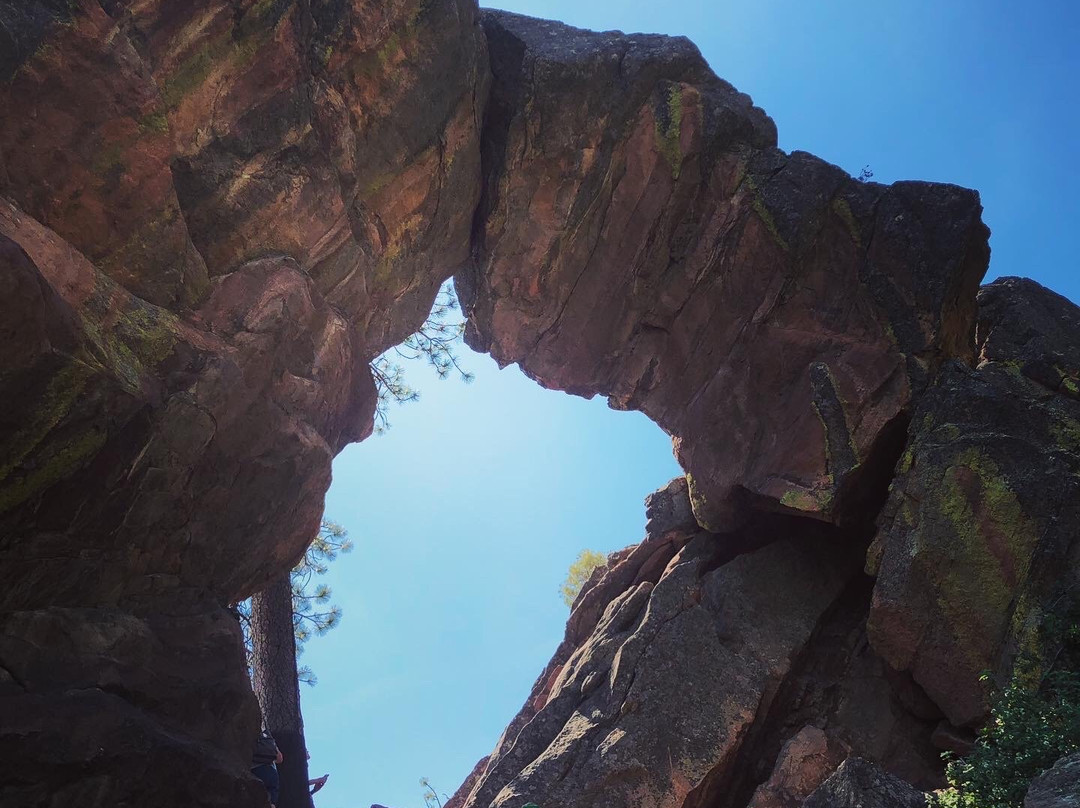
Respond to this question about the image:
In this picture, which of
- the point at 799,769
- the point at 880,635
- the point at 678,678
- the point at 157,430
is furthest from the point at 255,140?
the point at 799,769

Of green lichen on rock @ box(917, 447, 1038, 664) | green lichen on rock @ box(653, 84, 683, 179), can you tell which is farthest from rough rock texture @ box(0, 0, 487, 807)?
green lichen on rock @ box(917, 447, 1038, 664)

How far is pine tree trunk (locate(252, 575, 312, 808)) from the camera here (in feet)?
48.7

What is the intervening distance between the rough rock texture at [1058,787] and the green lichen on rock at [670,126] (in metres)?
12.3

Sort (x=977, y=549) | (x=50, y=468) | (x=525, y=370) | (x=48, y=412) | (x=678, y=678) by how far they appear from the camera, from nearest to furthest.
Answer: (x=48, y=412), (x=50, y=468), (x=977, y=549), (x=678, y=678), (x=525, y=370)

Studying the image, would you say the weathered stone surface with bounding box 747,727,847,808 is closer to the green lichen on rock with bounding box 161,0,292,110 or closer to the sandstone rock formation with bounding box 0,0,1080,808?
the sandstone rock formation with bounding box 0,0,1080,808

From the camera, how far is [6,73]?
347 inches

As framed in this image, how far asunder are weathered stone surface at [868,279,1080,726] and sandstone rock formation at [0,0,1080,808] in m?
0.06

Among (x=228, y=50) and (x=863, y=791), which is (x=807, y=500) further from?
(x=228, y=50)

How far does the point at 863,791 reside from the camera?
8781 millimetres

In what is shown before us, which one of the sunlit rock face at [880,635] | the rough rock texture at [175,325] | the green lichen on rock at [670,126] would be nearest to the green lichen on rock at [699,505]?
the sunlit rock face at [880,635]

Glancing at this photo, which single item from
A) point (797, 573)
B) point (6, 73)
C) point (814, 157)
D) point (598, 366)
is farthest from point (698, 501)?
point (6, 73)

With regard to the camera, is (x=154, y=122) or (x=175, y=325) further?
(x=175, y=325)

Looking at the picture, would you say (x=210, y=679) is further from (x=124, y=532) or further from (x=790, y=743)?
(x=790, y=743)

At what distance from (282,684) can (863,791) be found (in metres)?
11.2
